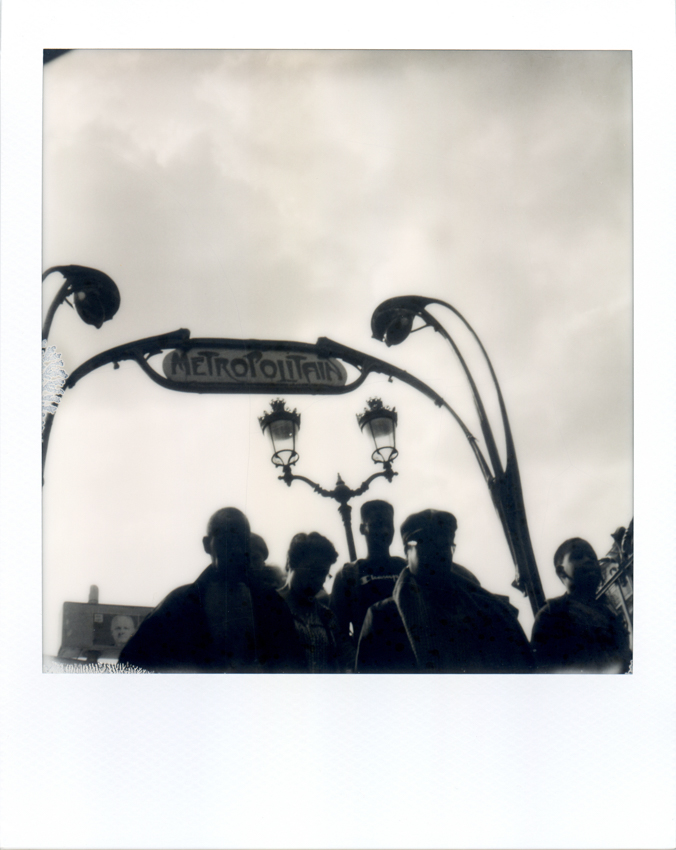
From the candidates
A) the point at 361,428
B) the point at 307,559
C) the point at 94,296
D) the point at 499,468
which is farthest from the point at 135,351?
the point at 499,468

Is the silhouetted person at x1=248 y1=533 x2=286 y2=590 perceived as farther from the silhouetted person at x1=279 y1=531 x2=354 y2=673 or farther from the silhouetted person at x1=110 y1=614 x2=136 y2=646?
the silhouetted person at x1=110 y1=614 x2=136 y2=646

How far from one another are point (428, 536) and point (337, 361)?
77 cm

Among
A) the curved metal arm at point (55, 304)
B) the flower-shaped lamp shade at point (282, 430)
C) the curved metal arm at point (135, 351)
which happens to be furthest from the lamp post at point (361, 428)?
the curved metal arm at point (55, 304)

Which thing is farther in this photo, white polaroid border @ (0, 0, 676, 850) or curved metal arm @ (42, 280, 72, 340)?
curved metal arm @ (42, 280, 72, 340)

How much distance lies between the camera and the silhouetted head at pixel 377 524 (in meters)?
2.37

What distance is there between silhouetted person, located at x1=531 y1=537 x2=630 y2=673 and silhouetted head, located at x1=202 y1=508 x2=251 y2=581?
1.18m

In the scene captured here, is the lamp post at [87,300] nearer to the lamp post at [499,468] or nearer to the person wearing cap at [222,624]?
the person wearing cap at [222,624]

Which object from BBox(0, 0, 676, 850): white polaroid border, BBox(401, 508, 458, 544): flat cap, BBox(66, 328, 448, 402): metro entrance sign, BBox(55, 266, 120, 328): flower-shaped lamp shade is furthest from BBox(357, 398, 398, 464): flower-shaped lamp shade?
BBox(55, 266, 120, 328): flower-shaped lamp shade

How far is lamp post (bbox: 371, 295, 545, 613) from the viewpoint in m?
2.39

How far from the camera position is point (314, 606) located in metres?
2.37

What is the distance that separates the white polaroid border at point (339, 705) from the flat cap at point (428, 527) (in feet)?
1.80

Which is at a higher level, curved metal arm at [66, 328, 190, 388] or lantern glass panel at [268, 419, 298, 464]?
curved metal arm at [66, 328, 190, 388]

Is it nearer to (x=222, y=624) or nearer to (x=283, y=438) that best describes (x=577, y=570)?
(x=283, y=438)
